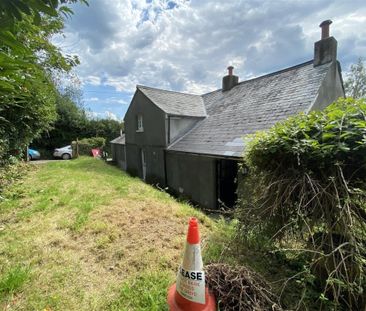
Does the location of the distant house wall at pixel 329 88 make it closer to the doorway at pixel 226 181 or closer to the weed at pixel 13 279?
the doorway at pixel 226 181

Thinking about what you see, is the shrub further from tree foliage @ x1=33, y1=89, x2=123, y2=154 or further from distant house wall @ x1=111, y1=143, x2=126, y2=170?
distant house wall @ x1=111, y1=143, x2=126, y2=170

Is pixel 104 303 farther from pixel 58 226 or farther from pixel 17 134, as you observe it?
pixel 17 134

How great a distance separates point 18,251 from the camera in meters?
3.50

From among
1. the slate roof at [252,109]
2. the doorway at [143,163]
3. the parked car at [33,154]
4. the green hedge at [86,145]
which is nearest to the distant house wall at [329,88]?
the slate roof at [252,109]

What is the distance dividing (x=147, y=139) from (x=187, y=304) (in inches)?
479

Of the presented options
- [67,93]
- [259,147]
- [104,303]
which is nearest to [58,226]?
[104,303]

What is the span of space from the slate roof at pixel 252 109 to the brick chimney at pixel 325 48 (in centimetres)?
34

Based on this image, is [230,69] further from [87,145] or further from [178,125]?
[87,145]

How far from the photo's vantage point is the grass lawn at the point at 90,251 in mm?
2574

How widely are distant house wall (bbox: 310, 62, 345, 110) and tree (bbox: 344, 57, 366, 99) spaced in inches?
1021

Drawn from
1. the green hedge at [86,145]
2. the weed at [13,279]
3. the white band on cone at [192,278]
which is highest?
the green hedge at [86,145]

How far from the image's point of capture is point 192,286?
2154mm

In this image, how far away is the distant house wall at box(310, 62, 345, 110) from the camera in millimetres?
8492

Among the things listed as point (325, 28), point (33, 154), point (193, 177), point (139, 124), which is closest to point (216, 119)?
point (193, 177)
